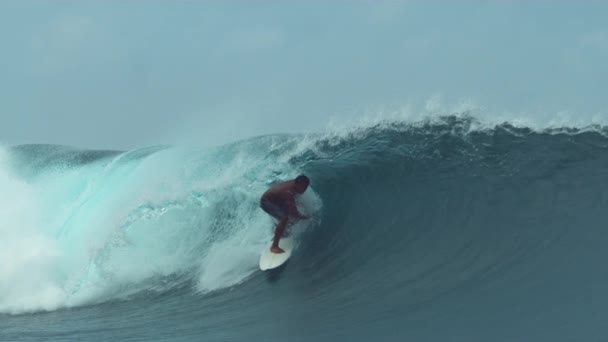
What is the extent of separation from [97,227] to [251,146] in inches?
172

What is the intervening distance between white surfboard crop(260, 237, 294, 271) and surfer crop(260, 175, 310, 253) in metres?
0.09

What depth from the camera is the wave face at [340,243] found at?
7.57 metres

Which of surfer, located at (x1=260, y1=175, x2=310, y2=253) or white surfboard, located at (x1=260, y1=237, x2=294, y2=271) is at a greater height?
surfer, located at (x1=260, y1=175, x2=310, y2=253)

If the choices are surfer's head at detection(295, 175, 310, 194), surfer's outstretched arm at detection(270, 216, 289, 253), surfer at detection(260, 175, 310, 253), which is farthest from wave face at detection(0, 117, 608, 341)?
surfer's head at detection(295, 175, 310, 194)

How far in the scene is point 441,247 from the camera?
9.59 m

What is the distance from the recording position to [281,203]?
9969 millimetres

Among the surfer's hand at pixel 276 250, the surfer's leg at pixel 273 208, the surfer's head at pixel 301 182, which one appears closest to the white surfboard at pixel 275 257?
the surfer's hand at pixel 276 250

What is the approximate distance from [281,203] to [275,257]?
835mm

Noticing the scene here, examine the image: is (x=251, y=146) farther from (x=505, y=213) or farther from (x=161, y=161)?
(x=505, y=213)

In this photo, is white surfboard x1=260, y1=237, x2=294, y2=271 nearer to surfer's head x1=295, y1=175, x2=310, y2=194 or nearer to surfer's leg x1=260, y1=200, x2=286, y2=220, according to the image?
surfer's leg x1=260, y1=200, x2=286, y2=220

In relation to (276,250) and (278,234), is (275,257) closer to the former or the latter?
(276,250)

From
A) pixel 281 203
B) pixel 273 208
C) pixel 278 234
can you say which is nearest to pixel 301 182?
pixel 281 203

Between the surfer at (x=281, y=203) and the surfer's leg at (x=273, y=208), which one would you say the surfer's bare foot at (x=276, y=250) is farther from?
the surfer's leg at (x=273, y=208)

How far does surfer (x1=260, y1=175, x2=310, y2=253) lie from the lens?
388 inches
